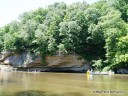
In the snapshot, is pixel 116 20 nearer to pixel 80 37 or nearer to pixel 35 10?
pixel 80 37

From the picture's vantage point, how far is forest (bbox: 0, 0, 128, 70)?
179 ft

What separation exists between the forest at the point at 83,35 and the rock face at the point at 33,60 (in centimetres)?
123

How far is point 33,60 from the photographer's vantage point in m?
64.6

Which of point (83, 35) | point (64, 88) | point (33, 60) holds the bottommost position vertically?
point (64, 88)

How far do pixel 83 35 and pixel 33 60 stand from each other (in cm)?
1342

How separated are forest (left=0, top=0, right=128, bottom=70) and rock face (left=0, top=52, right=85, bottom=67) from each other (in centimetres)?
123

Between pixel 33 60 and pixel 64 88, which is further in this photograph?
pixel 33 60

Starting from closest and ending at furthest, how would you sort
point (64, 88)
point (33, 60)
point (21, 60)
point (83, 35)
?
point (64, 88) < point (83, 35) < point (33, 60) < point (21, 60)

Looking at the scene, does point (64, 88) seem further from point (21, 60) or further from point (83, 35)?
point (21, 60)

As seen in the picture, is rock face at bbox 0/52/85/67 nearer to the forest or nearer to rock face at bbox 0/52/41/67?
rock face at bbox 0/52/41/67

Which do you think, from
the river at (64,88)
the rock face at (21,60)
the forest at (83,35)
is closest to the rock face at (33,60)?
the rock face at (21,60)

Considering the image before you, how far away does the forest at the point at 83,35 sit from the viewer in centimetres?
5443

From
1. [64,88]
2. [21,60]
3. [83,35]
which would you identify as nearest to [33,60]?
[21,60]

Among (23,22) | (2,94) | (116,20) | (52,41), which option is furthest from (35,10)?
(2,94)
